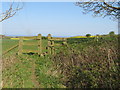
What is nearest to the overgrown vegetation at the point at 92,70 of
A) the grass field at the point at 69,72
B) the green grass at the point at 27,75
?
the grass field at the point at 69,72

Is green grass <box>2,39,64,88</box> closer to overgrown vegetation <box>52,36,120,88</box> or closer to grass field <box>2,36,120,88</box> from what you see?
grass field <box>2,36,120,88</box>

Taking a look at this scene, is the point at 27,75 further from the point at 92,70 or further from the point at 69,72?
the point at 92,70

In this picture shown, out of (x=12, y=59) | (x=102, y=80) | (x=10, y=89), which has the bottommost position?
(x=10, y=89)

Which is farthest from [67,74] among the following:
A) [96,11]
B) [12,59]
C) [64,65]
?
[96,11]

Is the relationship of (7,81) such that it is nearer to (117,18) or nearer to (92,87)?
(92,87)

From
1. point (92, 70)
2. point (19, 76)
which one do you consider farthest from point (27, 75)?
point (92, 70)

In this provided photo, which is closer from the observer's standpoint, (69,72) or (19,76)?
(69,72)

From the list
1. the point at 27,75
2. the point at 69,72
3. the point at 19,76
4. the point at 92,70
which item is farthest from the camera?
the point at 27,75

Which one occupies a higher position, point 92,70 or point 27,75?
point 92,70

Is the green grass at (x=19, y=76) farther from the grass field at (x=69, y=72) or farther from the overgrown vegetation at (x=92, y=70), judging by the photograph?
the overgrown vegetation at (x=92, y=70)

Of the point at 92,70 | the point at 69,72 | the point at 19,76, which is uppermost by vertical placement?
the point at 92,70

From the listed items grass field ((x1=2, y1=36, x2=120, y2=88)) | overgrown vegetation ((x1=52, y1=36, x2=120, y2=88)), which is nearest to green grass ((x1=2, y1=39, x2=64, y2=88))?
grass field ((x1=2, y1=36, x2=120, y2=88))

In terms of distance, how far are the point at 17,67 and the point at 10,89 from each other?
6.87 feet

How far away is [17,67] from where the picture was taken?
8969 millimetres
